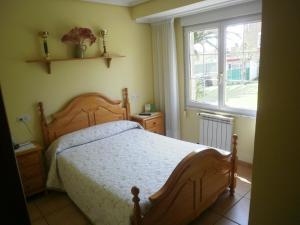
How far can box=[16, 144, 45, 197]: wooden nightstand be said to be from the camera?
2668mm

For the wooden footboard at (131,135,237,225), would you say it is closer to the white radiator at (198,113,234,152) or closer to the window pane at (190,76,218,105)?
the white radiator at (198,113,234,152)

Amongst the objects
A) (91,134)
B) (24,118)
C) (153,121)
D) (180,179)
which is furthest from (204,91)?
(24,118)

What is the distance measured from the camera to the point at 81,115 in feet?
10.9

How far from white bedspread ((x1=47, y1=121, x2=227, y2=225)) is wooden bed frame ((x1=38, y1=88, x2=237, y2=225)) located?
0.14 meters

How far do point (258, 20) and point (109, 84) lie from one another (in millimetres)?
2276

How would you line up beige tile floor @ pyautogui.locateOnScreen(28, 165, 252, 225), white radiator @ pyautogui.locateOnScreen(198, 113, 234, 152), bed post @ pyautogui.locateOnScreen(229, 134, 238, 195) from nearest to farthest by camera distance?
beige tile floor @ pyautogui.locateOnScreen(28, 165, 252, 225) → bed post @ pyautogui.locateOnScreen(229, 134, 238, 195) → white radiator @ pyautogui.locateOnScreen(198, 113, 234, 152)

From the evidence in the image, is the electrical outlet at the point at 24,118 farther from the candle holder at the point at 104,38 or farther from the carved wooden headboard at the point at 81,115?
the candle holder at the point at 104,38

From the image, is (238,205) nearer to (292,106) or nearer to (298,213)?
(298,213)

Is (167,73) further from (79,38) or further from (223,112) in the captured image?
(79,38)

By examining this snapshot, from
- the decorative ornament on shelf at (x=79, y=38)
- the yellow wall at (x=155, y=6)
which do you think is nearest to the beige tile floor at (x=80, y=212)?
the decorative ornament on shelf at (x=79, y=38)

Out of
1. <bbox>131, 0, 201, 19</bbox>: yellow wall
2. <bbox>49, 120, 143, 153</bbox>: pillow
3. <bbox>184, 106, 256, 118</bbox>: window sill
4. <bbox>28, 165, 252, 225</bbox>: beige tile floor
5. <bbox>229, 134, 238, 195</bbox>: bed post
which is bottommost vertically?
<bbox>28, 165, 252, 225</bbox>: beige tile floor

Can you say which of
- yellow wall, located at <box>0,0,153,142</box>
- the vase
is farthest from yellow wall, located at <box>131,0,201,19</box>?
the vase

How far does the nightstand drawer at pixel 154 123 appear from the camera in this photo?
152 inches

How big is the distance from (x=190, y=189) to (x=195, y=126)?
193 centimetres
